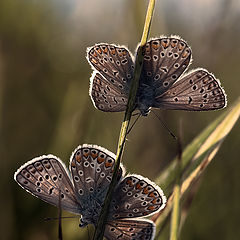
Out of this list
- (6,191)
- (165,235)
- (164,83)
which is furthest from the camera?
(6,191)

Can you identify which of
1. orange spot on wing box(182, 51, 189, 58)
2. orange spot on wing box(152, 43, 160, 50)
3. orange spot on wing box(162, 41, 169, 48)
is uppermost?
orange spot on wing box(162, 41, 169, 48)

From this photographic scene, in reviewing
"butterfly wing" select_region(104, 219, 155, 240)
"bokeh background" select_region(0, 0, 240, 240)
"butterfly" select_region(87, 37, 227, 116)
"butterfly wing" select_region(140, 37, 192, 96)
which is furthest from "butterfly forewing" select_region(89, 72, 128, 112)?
"bokeh background" select_region(0, 0, 240, 240)

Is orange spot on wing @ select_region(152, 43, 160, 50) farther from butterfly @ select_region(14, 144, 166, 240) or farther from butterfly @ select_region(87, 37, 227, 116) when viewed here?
butterfly @ select_region(14, 144, 166, 240)

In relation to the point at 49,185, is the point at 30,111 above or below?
below

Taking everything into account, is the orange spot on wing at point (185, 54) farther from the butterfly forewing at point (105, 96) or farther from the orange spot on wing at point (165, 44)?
the butterfly forewing at point (105, 96)

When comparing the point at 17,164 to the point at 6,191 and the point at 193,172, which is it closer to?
the point at 6,191

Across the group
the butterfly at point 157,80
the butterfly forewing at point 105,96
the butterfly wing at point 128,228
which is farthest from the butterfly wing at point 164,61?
the butterfly wing at point 128,228

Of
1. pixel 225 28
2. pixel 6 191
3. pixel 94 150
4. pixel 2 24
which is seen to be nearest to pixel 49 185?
pixel 94 150
